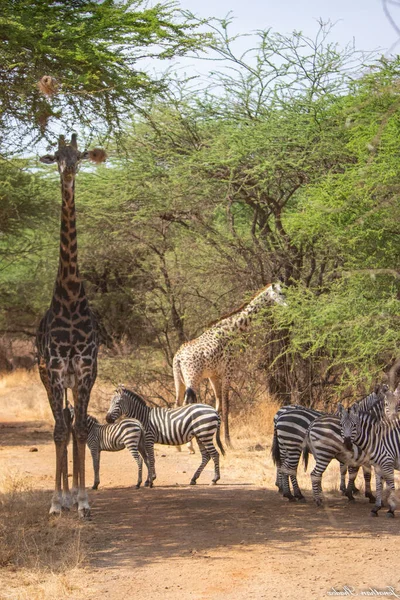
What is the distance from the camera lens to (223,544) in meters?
6.76

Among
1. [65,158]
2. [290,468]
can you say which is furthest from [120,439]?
[65,158]

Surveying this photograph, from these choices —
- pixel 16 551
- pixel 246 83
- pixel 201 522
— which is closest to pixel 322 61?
pixel 246 83

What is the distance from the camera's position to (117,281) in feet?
66.8

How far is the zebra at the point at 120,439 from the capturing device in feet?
30.5

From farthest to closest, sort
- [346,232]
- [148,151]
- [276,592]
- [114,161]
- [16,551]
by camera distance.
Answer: [114,161] < [148,151] < [346,232] < [16,551] < [276,592]

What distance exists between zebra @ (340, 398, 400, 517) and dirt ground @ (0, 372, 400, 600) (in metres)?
0.34

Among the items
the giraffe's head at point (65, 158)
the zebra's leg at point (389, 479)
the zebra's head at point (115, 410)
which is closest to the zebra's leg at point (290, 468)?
the zebra's leg at point (389, 479)

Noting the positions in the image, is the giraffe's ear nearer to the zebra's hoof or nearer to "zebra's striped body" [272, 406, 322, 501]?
the zebra's hoof

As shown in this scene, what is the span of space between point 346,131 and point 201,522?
603 cm

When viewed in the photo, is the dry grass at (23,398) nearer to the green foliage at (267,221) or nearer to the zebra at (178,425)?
the green foliage at (267,221)

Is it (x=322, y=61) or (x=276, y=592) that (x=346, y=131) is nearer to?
(x=322, y=61)

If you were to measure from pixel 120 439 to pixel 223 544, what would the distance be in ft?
9.26

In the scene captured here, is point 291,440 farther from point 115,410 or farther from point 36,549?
point 36,549

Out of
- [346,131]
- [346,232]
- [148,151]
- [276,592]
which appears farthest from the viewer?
[148,151]
